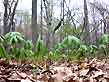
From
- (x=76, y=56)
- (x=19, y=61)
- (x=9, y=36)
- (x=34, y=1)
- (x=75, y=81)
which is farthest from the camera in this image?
(x=34, y=1)

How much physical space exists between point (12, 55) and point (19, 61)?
0.61 feet

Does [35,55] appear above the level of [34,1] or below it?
below

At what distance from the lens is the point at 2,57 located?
2.71 m

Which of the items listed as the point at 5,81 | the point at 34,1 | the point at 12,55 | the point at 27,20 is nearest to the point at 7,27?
the point at 34,1

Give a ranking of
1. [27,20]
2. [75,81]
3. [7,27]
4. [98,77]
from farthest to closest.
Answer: [27,20] → [7,27] → [98,77] → [75,81]

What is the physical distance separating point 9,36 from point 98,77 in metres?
1.40

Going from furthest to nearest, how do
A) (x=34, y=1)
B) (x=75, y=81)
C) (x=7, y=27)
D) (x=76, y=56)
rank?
1. (x=7, y=27)
2. (x=34, y=1)
3. (x=76, y=56)
4. (x=75, y=81)

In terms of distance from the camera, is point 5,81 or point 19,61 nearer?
point 5,81

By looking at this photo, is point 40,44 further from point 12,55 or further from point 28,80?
point 28,80

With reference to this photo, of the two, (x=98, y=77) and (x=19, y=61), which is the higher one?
(x=98, y=77)

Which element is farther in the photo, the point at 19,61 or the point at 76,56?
the point at 76,56

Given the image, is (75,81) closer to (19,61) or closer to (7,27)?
(19,61)

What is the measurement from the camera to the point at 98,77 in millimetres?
1402

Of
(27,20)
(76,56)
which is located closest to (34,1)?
(76,56)
